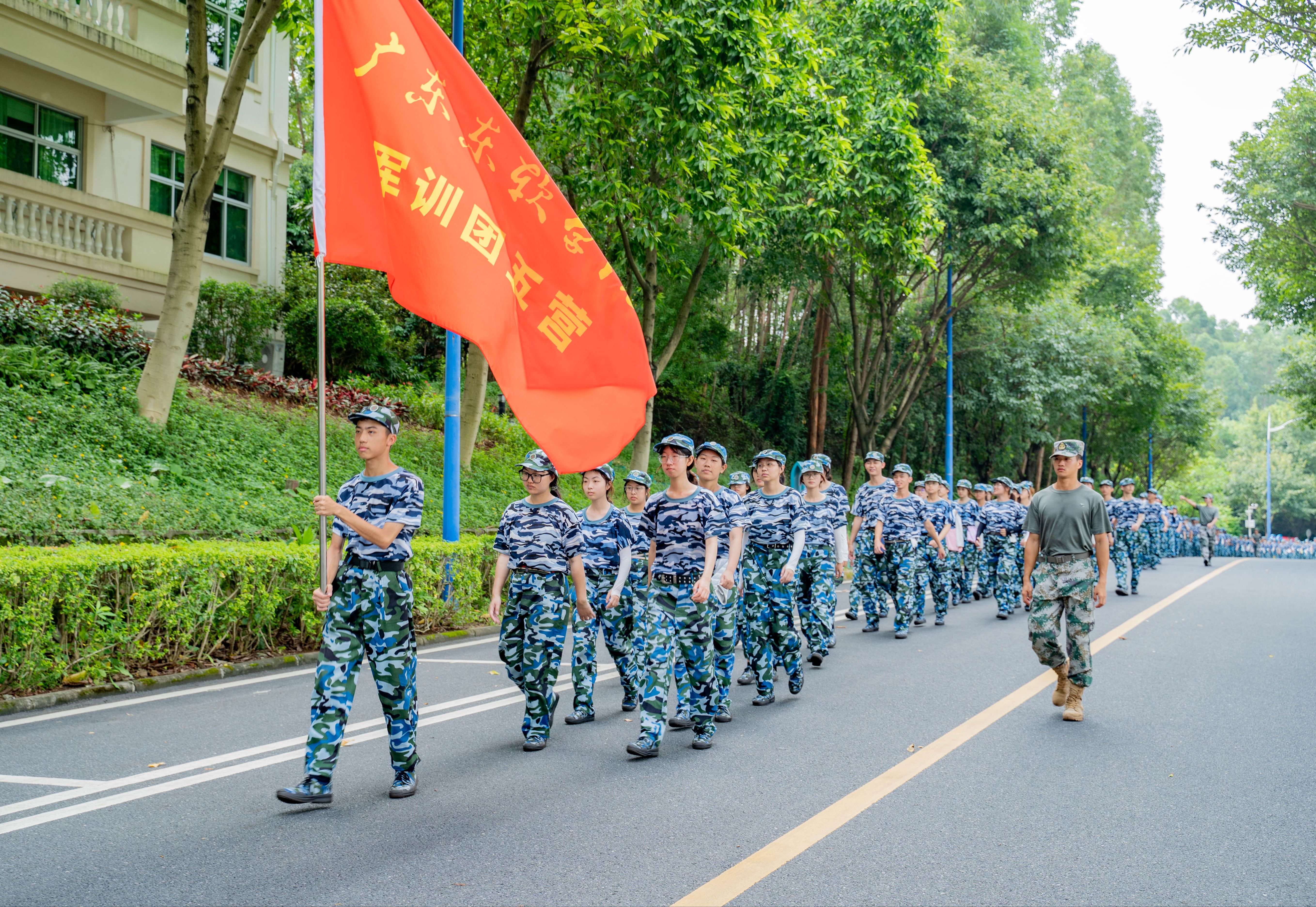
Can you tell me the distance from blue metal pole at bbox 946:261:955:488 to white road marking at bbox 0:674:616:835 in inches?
798

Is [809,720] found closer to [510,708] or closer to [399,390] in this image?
[510,708]

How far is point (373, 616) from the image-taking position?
5.46 m

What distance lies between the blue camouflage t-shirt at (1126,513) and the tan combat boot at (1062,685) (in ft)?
36.9

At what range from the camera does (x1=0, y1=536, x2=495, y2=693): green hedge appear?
25.1 ft

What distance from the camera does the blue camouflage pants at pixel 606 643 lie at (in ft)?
25.1

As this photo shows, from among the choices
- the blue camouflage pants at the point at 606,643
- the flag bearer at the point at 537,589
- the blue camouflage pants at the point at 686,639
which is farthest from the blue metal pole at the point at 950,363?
the flag bearer at the point at 537,589

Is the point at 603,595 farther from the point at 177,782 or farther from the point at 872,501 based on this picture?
the point at 872,501

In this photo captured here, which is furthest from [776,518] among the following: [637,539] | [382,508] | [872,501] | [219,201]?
[219,201]

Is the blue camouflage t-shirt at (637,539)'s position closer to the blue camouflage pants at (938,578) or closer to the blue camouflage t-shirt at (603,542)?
the blue camouflage t-shirt at (603,542)

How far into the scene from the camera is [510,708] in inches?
312

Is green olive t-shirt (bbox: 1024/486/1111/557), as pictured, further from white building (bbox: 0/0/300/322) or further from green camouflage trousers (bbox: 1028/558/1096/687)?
white building (bbox: 0/0/300/322)

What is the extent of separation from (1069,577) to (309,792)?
5258 mm

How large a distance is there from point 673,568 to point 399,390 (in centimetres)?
1445

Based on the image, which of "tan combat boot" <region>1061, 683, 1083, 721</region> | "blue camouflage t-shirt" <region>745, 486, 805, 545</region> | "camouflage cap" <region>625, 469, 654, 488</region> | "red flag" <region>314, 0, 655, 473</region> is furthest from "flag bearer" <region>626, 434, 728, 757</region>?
"tan combat boot" <region>1061, 683, 1083, 721</region>
